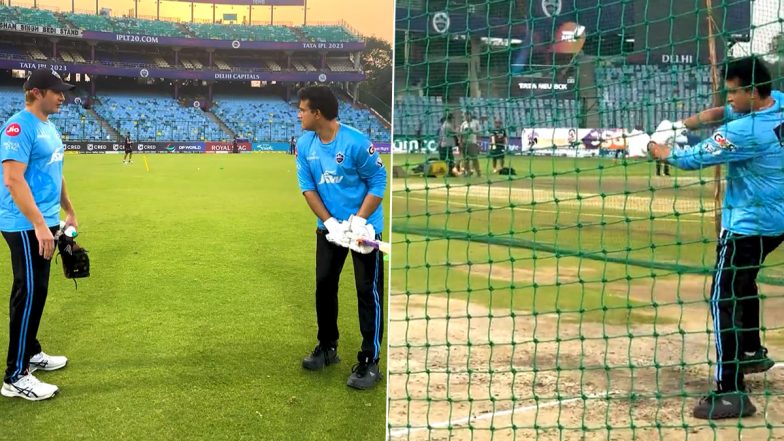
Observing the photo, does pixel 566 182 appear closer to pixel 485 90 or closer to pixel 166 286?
pixel 485 90

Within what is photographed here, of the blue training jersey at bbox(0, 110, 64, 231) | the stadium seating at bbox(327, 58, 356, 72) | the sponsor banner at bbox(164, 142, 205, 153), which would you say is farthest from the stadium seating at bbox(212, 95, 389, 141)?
the sponsor banner at bbox(164, 142, 205, 153)

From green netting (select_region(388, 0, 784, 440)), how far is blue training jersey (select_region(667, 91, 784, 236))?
0.19 m

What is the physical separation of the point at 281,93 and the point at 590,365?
6662 mm

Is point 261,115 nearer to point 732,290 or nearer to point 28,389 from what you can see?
point 28,389

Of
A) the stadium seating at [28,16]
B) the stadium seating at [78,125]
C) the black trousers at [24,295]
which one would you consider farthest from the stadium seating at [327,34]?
the stadium seating at [78,125]

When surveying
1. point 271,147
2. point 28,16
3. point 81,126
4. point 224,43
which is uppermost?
point 28,16

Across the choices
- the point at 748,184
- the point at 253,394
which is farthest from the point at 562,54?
the point at 253,394

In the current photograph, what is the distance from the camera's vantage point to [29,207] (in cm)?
322

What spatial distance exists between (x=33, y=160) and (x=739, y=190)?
11.1 ft

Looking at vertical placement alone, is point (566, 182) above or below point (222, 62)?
below

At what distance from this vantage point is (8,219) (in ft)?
10.8

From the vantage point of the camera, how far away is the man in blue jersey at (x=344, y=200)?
3.56 meters

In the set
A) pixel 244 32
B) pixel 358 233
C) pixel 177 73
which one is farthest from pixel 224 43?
pixel 358 233

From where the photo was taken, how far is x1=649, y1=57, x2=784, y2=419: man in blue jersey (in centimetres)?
312
